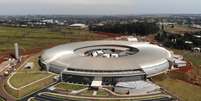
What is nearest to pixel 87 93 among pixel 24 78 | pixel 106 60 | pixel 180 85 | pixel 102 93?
pixel 102 93

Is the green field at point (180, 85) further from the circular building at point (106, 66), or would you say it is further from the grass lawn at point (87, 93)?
the grass lawn at point (87, 93)

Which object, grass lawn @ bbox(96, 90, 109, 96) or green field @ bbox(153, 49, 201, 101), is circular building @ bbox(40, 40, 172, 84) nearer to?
green field @ bbox(153, 49, 201, 101)

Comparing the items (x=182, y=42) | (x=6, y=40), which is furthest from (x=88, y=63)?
(x=6, y=40)

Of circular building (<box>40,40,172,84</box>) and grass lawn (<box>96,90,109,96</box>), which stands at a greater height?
circular building (<box>40,40,172,84</box>)

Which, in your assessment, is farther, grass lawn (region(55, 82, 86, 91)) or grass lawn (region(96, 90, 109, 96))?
grass lawn (region(55, 82, 86, 91))

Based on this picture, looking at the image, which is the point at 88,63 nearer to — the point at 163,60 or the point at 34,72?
the point at 34,72

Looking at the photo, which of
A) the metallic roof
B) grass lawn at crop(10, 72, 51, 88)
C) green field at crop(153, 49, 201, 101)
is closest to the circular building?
the metallic roof
